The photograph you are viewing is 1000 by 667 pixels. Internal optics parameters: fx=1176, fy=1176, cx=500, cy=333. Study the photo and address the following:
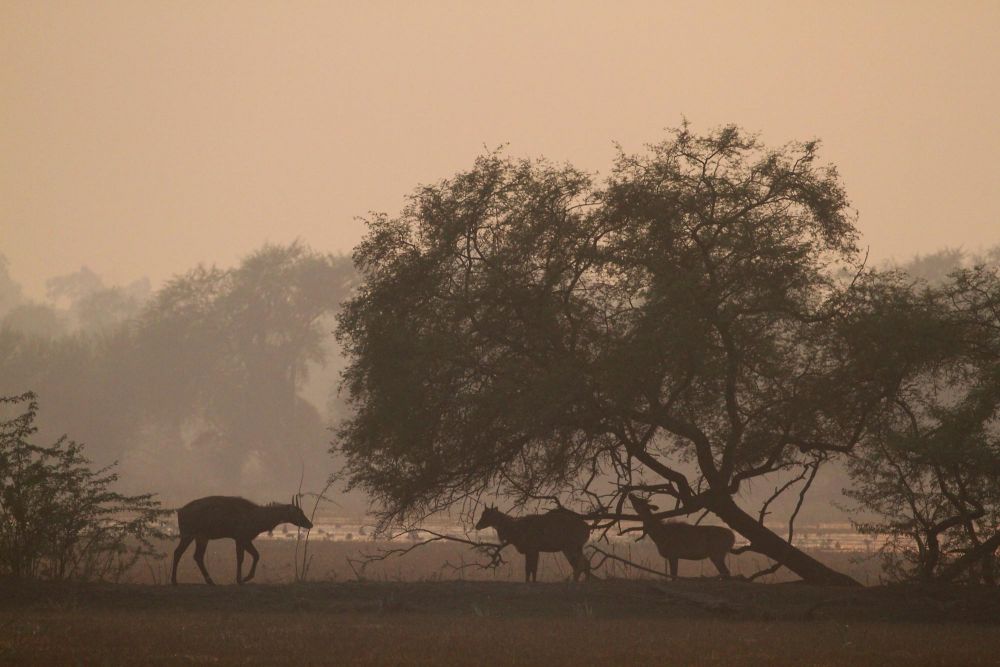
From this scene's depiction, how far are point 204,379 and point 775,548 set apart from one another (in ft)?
245

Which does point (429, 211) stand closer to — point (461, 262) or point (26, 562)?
point (461, 262)

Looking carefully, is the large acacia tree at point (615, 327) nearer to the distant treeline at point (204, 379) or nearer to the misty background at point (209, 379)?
the misty background at point (209, 379)

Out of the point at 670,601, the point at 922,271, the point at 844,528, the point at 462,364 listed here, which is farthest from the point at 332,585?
the point at 922,271

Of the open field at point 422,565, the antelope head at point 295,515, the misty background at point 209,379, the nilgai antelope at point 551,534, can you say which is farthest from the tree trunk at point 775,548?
the misty background at point 209,379

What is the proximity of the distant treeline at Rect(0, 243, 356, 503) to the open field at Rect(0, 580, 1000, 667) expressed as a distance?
63.0 m

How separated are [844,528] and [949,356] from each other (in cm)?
3553

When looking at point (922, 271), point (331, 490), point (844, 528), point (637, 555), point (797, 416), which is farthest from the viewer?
point (922, 271)

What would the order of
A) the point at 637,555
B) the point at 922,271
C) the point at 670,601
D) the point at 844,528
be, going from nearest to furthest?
the point at 670,601 → the point at 637,555 → the point at 844,528 → the point at 922,271

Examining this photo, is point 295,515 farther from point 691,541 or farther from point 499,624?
point 691,541

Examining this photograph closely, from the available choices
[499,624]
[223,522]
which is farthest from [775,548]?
[223,522]

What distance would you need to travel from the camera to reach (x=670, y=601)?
71.4 feet

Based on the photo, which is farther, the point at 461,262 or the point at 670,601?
the point at 461,262

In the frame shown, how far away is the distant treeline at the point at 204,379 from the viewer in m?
89.6

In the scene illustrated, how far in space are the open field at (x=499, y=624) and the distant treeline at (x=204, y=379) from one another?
6301cm
